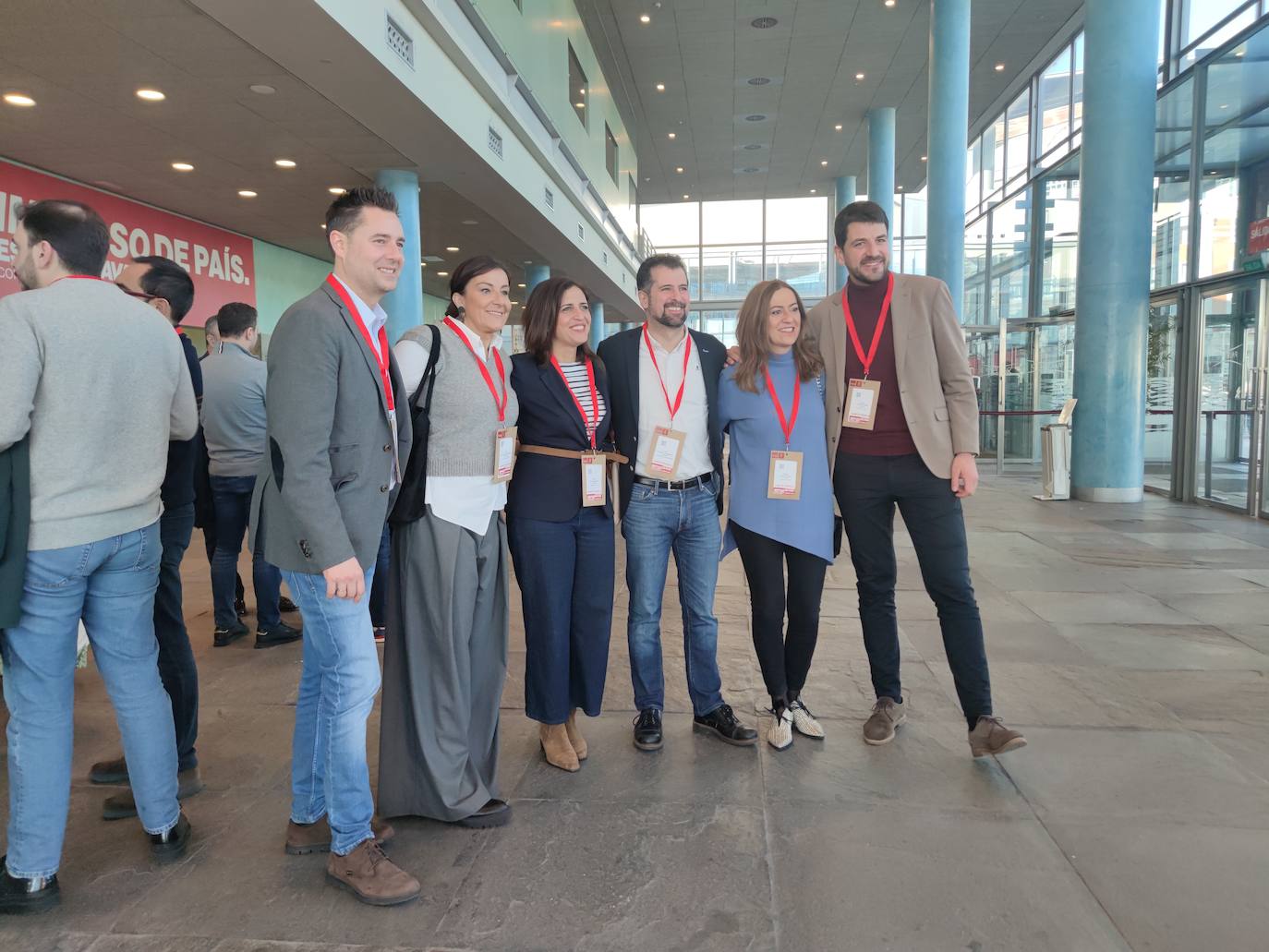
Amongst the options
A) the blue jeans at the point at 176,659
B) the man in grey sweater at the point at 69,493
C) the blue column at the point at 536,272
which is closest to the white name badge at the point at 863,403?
the man in grey sweater at the point at 69,493

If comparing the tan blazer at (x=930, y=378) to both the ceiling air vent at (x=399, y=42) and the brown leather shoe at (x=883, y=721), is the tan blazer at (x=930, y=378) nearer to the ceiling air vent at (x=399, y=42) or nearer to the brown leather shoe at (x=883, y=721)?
the brown leather shoe at (x=883, y=721)

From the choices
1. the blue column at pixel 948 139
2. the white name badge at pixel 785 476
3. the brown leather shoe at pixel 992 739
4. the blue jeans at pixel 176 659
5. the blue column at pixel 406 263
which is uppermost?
the blue column at pixel 948 139

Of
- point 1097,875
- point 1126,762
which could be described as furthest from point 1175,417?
point 1097,875

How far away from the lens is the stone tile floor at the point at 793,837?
1918mm

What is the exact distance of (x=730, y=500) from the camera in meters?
2.96

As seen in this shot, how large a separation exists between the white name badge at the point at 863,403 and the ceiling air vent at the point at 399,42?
14.9 feet

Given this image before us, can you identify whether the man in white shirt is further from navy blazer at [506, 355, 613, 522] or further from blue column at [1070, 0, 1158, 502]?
blue column at [1070, 0, 1158, 502]

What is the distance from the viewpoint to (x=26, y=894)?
6.61 ft

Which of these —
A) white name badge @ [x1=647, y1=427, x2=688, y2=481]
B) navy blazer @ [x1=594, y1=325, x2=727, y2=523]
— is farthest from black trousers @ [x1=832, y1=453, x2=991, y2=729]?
white name badge @ [x1=647, y1=427, x2=688, y2=481]

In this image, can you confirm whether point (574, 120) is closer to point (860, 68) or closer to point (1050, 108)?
point (860, 68)

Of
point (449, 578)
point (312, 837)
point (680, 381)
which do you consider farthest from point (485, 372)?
point (312, 837)

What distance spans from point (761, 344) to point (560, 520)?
88cm

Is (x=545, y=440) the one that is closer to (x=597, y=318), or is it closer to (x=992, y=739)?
(x=992, y=739)

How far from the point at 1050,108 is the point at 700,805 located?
58.2 feet
